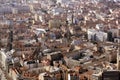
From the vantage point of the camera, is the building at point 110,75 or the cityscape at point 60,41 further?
the cityscape at point 60,41

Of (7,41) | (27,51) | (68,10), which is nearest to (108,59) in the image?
(27,51)

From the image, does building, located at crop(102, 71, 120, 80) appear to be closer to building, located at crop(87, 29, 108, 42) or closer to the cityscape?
the cityscape

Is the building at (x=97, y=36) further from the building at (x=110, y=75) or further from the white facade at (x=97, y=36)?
the building at (x=110, y=75)

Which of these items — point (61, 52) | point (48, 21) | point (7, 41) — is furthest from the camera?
point (48, 21)

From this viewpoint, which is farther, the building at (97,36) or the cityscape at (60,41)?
the building at (97,36)

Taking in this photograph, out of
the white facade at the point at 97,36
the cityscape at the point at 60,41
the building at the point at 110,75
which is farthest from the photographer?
the white facade at the point at 97,36

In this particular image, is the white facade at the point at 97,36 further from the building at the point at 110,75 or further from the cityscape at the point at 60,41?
the building at the point at 110,75

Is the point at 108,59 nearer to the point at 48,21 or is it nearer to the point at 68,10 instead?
the point at 48,21

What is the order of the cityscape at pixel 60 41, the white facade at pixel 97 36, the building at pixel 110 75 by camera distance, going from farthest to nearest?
1. the white facade at pixel 97 36
2. the cityscape at pixel 60 41
3. the building at pixel 110 75

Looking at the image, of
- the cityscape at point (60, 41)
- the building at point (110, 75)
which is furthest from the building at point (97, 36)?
the building at point (110, 75)
